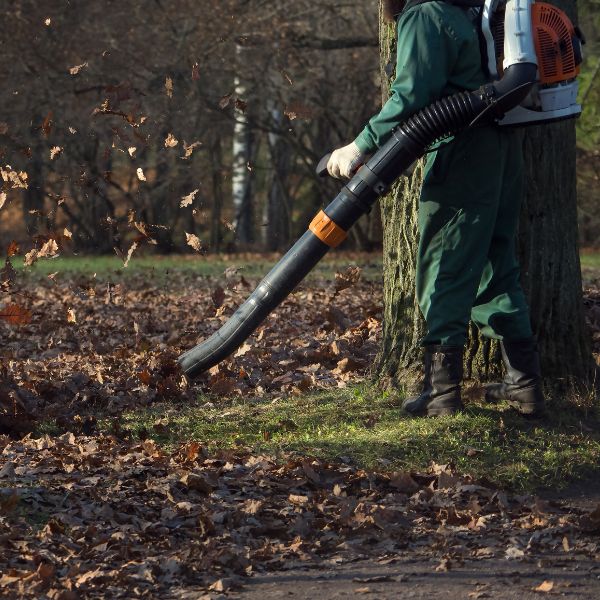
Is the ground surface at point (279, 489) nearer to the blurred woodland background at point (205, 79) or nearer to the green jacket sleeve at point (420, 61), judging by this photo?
the green jacket sleeve at point (420, 61)

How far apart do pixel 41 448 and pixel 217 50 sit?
748 inches

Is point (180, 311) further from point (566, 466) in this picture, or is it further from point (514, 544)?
point (514, 544)

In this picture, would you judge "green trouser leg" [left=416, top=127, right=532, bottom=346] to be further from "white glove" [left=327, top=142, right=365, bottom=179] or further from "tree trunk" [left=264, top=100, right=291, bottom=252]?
"tree trunk" [left=264, top=100, right=291, bottom=252]

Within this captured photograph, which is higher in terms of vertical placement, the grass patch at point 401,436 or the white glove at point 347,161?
the white glove at point 347,161


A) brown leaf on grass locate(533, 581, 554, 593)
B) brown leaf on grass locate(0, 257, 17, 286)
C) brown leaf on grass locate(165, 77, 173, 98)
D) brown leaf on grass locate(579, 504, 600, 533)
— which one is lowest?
brown leaf on grass locate(533, 581, 554, 593)

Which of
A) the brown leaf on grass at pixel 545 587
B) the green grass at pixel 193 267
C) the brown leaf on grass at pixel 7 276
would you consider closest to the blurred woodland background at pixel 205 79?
the green grass at pixel 193 267

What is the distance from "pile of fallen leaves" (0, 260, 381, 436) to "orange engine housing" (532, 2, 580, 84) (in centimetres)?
263

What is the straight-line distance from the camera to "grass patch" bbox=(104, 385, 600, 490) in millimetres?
5547

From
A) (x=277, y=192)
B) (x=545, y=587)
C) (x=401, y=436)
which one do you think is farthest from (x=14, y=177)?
(x=277, y=192)

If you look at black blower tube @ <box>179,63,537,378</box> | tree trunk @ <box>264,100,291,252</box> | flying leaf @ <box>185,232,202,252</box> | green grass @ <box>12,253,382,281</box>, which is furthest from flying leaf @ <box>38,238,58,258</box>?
tree trunk @ <box>264,100,291,252</box>

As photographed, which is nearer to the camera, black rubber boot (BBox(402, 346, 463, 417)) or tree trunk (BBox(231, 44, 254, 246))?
black rubber boot (BBox(402, 346, 463, 417))

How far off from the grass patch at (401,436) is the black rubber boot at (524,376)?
0.08 m

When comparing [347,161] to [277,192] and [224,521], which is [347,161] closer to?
[224,521]

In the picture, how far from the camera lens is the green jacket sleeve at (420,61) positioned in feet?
17.6
